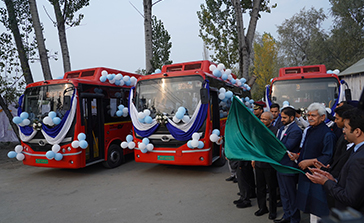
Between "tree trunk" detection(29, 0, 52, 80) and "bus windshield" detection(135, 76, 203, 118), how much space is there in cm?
710

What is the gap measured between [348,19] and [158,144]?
1016 inches

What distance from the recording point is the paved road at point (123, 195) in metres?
4.79

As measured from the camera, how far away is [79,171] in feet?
27.8

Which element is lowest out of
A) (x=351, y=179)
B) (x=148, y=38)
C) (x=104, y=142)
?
(x=104, y=142)

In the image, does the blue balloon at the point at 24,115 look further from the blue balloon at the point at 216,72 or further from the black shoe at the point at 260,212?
the black shoe at the point at 260,212

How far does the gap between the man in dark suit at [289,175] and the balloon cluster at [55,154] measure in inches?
224

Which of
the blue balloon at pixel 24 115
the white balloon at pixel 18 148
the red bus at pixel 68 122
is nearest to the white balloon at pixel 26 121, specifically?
the red bus at pixel 68 122

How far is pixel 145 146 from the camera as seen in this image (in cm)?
728

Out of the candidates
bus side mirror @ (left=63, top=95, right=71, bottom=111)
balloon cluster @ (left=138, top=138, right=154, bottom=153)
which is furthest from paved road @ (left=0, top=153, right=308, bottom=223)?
bus side mirror @ (left=63, top=95, right=71, bottom=111)

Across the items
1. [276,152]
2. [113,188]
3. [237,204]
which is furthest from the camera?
[113,188]

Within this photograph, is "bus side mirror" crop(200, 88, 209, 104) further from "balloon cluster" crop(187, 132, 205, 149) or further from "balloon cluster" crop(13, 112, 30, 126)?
"balloon cluster" crop(13, 112, 30, 126)

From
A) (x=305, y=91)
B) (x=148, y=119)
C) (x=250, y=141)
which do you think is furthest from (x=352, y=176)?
(x=305, y=91)

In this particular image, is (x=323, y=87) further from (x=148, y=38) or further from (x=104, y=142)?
(x=148, y=38)

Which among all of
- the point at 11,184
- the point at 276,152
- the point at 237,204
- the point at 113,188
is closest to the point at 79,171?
the point at 11,184
